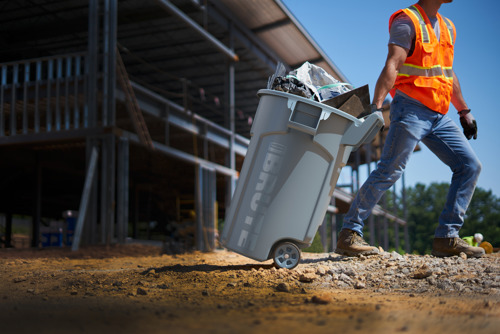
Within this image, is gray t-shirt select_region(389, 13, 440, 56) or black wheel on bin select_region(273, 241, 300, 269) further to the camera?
gray t-shirt select_region(389, 13, 440, 56)

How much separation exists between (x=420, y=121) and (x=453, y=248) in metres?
1.07

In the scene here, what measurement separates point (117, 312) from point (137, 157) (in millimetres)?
9503

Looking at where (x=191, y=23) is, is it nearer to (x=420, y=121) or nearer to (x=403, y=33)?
(x=403, y=33)

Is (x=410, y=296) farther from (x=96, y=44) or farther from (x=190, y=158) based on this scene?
(x=190, y=158)

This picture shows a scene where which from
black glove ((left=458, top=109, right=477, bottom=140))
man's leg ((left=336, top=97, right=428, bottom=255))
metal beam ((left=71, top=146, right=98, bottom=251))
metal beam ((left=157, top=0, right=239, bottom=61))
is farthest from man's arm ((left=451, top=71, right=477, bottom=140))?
metal beam ((left=157, top=0, right=239, bottom=61))

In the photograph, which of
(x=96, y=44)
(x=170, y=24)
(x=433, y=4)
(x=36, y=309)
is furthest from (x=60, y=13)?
(x=36, y=309)

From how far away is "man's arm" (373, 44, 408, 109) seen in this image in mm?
3613

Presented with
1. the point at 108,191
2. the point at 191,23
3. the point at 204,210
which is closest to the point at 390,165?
the point at 108,191

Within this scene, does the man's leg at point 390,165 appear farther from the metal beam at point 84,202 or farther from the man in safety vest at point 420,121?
the metal beam at point 84,202

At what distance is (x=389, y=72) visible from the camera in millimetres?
3688

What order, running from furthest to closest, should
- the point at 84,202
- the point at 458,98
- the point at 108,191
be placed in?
the point at 108,191 < the point at 84,202 < the point at 458,98

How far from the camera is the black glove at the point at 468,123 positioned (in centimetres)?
434

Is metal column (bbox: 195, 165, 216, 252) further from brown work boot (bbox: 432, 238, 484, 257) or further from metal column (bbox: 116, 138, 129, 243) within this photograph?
brown work boot (bbox: 432, 238, 484, 257)

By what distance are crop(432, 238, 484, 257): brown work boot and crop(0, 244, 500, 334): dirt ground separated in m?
0.35
